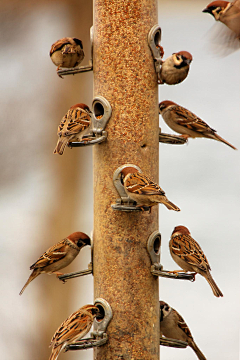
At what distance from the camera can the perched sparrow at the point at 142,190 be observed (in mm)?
3311

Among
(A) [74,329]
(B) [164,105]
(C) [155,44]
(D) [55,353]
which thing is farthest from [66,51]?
(D) [55,353]

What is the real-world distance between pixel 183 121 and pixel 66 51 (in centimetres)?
95

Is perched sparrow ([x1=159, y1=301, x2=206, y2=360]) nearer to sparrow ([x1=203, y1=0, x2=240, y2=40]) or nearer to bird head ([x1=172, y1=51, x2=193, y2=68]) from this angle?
bird head ([x1=172, y1=51, x2=193, y2=68])

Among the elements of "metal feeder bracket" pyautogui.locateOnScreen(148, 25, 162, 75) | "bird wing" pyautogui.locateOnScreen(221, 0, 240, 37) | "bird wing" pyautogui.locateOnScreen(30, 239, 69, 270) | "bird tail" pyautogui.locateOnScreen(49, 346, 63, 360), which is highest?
"bird wing" pyautogui.locateOnScreen(221, 0, 240, 37)

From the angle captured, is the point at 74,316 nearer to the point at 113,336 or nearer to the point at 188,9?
the point at 113,336

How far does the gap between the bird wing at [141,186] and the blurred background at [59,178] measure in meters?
2.41

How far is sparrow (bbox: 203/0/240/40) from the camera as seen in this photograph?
353 cm

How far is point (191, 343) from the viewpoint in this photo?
3980mm

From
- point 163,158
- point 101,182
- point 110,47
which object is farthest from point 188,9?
point 101,182

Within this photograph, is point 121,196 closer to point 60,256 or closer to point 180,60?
point 60,256

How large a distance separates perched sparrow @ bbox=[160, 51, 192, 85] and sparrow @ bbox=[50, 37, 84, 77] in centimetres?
62

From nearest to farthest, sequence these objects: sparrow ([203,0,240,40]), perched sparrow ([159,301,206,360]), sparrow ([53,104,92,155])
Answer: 1. sparrow ([203,0,240,40])
2. sparrow ([53,104,92,155])
3. perched sparrow ([159,301,206,360])

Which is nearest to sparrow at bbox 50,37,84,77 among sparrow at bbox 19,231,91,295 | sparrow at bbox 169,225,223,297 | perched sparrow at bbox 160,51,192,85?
perched sparrow at bbox 160,51,192,85

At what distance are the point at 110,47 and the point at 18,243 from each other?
2.81 metres
